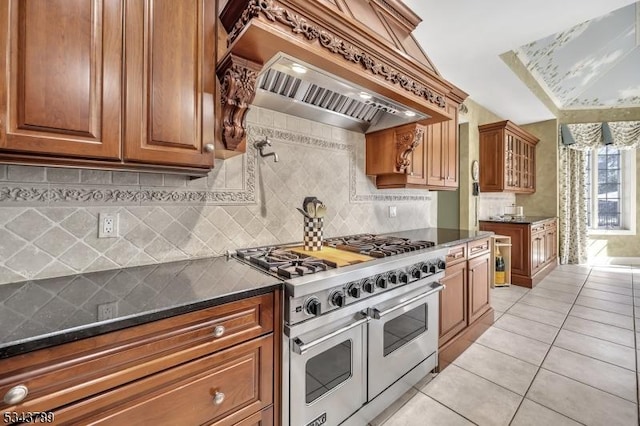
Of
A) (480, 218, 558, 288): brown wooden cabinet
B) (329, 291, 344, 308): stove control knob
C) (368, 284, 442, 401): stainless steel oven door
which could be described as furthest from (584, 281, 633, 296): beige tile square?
(329, 291, 344, 308): stove control knob

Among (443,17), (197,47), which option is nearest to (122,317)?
(197,47)

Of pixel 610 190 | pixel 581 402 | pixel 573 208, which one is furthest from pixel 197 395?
pixel 610 190

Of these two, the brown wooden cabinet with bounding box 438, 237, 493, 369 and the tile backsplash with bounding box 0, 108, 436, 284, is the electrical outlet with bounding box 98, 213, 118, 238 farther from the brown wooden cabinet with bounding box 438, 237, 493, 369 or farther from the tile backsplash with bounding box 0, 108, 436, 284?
the brown wooden cabinet with bounding box 438, 237, 493, 369

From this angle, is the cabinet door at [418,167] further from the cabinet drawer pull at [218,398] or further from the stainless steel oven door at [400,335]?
the cabinet drawer pull at [218,398]

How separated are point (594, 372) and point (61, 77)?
3.63m

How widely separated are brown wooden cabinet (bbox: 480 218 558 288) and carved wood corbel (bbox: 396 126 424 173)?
9.31 ft

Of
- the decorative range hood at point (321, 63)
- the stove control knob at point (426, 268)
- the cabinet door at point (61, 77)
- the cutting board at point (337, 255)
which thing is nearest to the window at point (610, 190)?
the decorative range hood at point (321, 63)

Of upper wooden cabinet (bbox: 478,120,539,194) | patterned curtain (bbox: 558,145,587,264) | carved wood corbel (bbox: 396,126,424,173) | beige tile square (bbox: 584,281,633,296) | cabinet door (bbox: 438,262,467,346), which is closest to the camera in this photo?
cabinet door (bbox: 438,262,467,346)

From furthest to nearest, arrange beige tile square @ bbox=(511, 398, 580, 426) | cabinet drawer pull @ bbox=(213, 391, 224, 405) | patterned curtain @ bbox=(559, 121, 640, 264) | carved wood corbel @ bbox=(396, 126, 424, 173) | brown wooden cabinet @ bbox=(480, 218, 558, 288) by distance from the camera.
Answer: patterned curtain @ bbox=(559, 121, 640, 264)
brown wooden cabinet @ bbox=(480, 218, 558, 288)
carved wood corbel @ bbox=(396, 126, 424, 173)
beige tile square @ bbox=(511, 398, 580, 426)
cabinet drawer pull @ bbox=(213, 391, 224, 405)

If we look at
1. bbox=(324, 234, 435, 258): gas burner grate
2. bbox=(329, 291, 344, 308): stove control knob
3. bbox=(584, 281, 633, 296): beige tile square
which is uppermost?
bbox=(324, 234, 435, 258): gas burner grate

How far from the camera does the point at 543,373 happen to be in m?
2.11

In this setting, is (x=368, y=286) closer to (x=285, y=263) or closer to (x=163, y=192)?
(x=285, y=263)

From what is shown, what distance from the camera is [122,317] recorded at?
83 centimetres

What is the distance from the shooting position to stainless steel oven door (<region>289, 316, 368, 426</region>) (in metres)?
1.24
